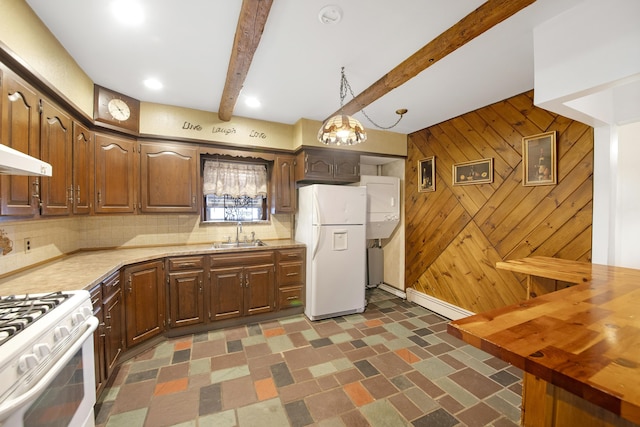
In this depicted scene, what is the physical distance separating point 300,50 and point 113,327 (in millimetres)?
2572

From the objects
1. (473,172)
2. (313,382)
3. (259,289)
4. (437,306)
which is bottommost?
(313,382)

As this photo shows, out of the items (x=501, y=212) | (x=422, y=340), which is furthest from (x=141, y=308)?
(x=501, y=212)

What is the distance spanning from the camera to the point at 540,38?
1.62m

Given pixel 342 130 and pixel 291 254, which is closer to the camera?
pixel 342 130

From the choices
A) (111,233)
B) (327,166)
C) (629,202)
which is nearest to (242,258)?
(111,233)

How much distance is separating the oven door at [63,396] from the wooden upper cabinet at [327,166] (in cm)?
254

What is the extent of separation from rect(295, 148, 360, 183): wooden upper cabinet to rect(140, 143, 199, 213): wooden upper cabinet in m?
1.29

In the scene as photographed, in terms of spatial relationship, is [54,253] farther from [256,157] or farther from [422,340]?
[422,340]

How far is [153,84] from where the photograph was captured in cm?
240

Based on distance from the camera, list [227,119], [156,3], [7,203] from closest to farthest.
A: [7,203], [156,3], [227,119]

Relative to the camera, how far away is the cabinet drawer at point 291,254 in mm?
3126

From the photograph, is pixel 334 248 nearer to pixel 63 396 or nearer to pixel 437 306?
pixel 437 306

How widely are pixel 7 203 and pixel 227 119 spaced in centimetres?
205

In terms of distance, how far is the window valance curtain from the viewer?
3252mm
